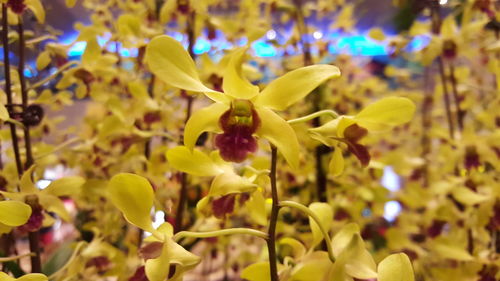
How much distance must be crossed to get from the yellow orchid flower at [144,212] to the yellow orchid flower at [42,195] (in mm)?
239

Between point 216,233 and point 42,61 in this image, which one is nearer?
point 216,233

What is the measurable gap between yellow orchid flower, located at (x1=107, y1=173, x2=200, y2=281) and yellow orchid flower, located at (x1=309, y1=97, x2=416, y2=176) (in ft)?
0.63

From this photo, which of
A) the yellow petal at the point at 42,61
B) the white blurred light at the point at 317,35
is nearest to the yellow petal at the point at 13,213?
the yellow petal at the point at 42,61

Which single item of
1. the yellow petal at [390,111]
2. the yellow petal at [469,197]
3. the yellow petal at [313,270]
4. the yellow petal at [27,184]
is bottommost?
the yellow petal at [469,197]

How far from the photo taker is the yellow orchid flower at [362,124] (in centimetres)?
46

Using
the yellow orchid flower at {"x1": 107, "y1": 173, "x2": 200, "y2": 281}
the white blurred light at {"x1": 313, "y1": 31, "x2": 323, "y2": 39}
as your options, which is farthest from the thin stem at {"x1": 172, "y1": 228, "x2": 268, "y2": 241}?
the white blurred light at {"x1": 313, "y1": 31, "x2": 323, "y2": 39}

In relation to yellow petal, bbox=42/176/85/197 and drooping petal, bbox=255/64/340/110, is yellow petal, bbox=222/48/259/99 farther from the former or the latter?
yellow petal, bbox=42/176/85/197

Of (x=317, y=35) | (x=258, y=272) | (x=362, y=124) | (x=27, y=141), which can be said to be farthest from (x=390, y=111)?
(x=317, y=35)

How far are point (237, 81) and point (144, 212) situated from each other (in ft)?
0.57

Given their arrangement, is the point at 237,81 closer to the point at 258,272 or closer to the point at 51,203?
the point at 258,272

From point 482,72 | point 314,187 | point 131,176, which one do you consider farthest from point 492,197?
point 482,72

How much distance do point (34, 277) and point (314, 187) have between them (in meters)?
0.78

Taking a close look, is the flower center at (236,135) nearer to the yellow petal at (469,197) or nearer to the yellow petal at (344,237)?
the yellow petal at (344,237)

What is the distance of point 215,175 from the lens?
1.67ft
